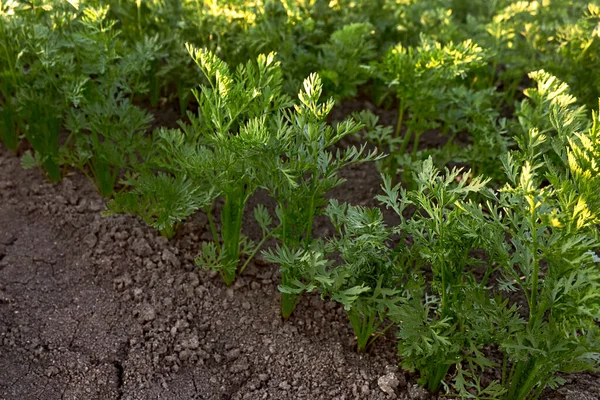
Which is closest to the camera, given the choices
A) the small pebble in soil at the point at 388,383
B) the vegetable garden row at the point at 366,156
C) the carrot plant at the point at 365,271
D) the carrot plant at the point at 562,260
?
the carrot plant at the point at 562,260

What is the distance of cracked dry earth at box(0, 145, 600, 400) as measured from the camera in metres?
2.29

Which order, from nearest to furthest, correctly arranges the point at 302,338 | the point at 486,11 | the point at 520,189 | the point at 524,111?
the point at 520,189 < the point at 302,338 < the point at 524,111 < the point at 486,11

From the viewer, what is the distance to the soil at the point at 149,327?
7.50 feet

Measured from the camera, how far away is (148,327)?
2465 mm

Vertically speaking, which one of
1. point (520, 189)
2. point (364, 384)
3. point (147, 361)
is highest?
point (520, 189)

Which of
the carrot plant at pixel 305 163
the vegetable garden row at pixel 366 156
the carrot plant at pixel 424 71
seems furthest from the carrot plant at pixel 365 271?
the carrot plant at pixel 424 71

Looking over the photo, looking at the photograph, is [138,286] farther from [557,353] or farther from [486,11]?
[486,11]

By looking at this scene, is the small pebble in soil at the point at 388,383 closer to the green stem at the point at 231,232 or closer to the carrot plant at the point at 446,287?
the carrot plant at the point at 446,287

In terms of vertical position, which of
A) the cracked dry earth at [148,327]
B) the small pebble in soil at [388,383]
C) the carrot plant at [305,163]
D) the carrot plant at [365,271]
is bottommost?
the small pebble in soil at [388,383]

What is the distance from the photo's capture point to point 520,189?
6.06 feet

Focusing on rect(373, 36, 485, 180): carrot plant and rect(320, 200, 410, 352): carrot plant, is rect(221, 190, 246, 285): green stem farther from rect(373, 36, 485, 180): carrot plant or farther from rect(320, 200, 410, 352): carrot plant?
rect(373, 36, 485, 180): carrot plant

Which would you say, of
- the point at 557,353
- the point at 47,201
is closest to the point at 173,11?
the point at 47,201

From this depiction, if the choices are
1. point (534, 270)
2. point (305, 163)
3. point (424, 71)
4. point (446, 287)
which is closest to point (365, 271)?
point (446, 287)

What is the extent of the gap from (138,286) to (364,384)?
1.00m
